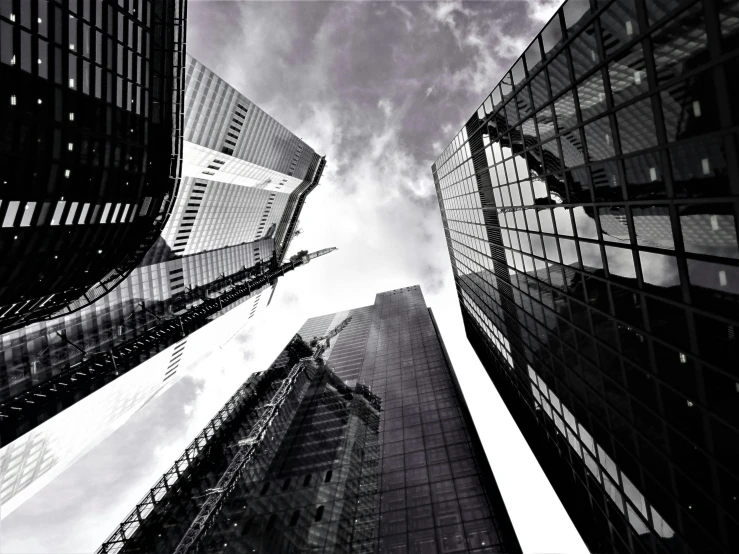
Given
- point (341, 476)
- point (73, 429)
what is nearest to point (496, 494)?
point (341, 476)

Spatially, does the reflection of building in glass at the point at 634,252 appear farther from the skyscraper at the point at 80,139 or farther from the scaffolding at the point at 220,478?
the scaffolding at the point at 220,478

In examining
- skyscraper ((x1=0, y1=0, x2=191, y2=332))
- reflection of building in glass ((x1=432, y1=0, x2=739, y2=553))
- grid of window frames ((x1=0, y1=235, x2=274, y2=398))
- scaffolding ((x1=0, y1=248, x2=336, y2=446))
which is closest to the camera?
reflection of building in glass ((x1=432, y1=0, x2=739, y2=553))

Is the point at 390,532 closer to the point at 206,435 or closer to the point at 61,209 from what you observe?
the point at 61,209

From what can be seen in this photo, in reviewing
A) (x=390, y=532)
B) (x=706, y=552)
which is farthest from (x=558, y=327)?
(x=390, y=532)

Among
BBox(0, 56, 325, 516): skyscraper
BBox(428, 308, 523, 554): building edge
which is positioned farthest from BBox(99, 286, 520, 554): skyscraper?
BBox(0, 56, 325, 516): skyscraper

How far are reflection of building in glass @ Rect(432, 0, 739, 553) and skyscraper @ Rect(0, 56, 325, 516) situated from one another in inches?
2031

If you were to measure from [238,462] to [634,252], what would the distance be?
192 ft

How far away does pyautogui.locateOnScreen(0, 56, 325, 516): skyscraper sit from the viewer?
164ft

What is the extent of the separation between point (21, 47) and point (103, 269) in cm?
3237

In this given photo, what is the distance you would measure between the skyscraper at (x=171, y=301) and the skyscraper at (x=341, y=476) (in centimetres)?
1538

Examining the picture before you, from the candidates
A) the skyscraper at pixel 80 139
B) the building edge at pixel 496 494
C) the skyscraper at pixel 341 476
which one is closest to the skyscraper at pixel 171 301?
the skyscraper at pixel 80 139

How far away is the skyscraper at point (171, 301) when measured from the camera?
49.9 m

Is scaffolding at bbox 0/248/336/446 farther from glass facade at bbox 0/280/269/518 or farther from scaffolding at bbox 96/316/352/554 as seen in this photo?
scaffolding at bbox 96/316/352/554

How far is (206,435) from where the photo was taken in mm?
70250
